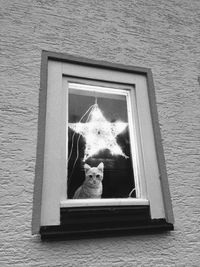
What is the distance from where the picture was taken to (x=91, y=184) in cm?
211

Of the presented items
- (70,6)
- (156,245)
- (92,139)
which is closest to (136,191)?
(156,245)

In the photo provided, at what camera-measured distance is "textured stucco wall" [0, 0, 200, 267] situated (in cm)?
172

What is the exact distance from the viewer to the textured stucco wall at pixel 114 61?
1724mm

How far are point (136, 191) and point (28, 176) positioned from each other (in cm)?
95

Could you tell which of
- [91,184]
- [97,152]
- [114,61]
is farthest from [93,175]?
[114,61]

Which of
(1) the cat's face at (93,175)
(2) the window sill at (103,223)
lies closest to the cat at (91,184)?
(1) the cat's face at (93,175)

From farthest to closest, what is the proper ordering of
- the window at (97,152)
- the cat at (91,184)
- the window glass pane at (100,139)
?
the window glass pane at (100,139), the cat at (91,184), the window at (97,152)

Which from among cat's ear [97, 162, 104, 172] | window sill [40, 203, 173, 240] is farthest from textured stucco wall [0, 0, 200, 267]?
cat's ear [97, 162, 104, 172]

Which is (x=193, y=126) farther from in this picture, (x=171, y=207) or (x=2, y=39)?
(x=2, y=39)

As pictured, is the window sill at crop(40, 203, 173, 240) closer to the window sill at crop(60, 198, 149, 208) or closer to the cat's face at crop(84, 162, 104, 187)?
the window sill at crop(60, 198, 149, 208)

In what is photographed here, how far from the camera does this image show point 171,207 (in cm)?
209

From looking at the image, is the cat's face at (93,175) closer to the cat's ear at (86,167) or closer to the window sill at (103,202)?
the cat's ear at (86,167)

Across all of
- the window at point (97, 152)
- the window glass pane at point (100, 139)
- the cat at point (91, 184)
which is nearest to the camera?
the window at point (97, 152)

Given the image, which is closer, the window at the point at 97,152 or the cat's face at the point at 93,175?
the window at the point at 97,152
